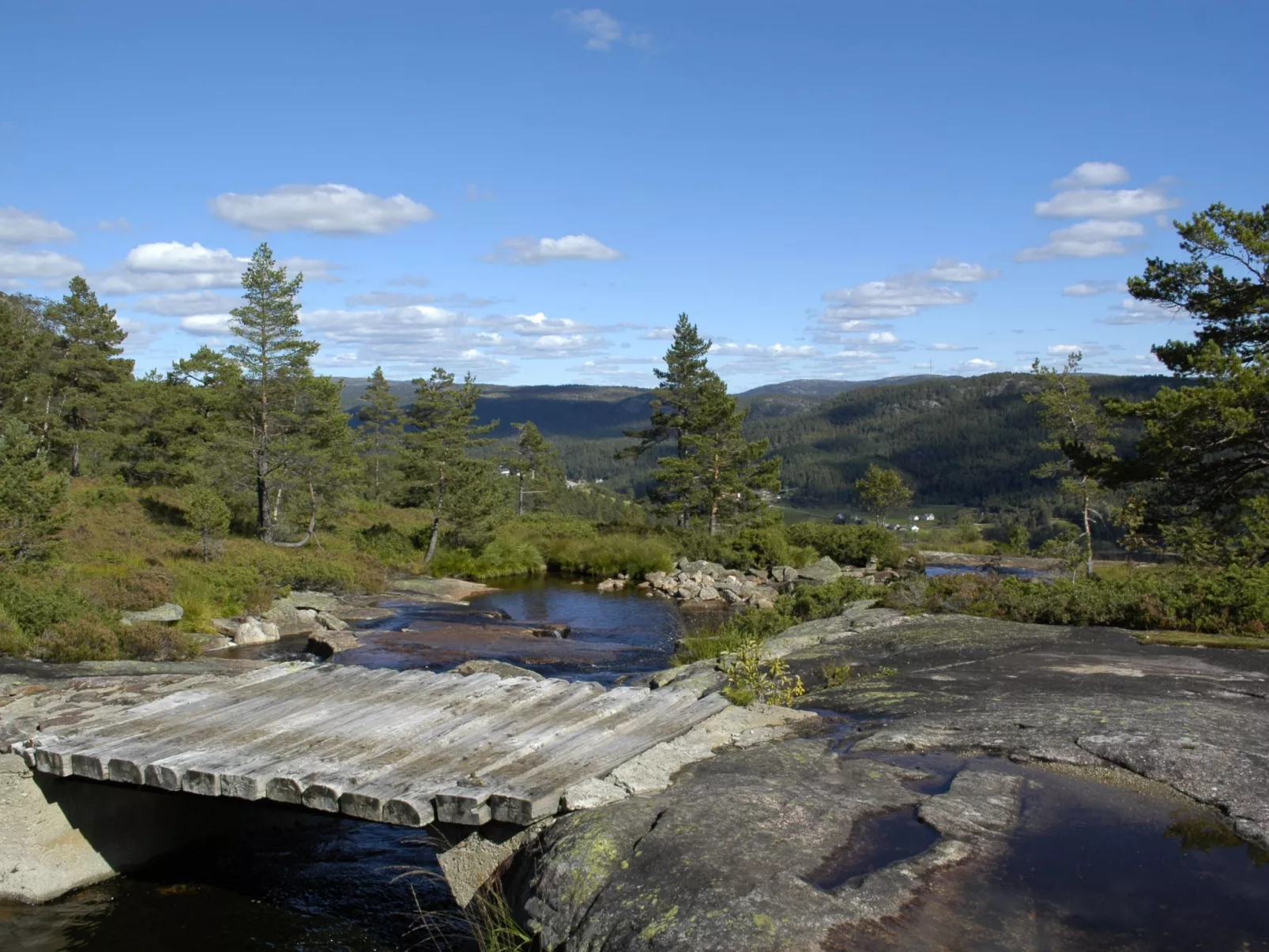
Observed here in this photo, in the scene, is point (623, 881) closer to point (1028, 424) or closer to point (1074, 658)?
point (1074, 658)

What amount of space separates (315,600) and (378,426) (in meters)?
39.4

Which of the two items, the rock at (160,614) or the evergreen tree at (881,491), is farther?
the evergreen tree at (881,491)

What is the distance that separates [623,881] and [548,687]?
13.1ft

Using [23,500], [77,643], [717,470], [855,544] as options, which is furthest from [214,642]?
[855,544]

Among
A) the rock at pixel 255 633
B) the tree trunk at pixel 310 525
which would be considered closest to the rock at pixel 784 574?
the tree trunk at pixel 310 525

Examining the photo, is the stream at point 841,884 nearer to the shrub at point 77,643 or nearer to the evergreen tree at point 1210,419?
the shrub at point 77,643

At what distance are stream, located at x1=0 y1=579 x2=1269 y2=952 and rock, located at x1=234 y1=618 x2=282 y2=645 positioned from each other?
1250 cm

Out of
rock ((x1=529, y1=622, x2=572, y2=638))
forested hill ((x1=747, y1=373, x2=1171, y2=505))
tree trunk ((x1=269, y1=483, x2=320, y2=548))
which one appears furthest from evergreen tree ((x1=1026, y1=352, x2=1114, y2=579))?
forested hill ((x1=747, y1=373, x2=1171, y2=505))

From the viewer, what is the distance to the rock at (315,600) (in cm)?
2595

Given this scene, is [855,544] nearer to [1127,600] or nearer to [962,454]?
[1127,600]

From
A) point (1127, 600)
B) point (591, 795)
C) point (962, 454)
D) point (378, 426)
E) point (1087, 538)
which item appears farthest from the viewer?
point (962, 454)

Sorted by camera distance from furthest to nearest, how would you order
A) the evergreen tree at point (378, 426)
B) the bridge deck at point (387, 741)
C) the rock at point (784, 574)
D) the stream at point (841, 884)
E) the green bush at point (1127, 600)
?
the evergreen tree at point (378, 426) < the rock at point (784, 574) < the green bush at point (1127, 600) < the bridge deck at point (387, 741) < the stream at point (841, 884)

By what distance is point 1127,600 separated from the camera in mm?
14594

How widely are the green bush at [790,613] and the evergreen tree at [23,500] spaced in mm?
13062
